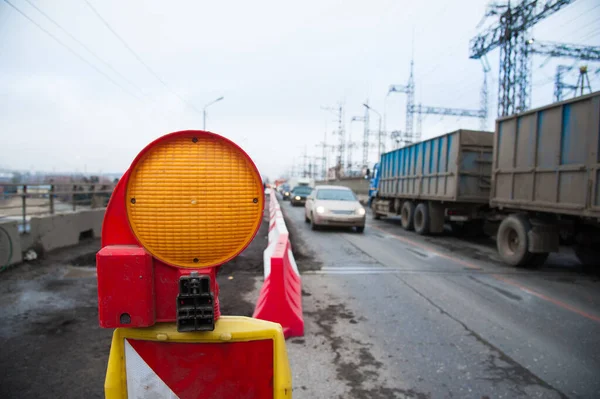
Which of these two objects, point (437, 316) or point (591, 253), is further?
point (591, 253)

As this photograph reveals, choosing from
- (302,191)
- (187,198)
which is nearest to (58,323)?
(187,198)

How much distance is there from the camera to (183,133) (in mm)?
1364

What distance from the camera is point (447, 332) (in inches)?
171

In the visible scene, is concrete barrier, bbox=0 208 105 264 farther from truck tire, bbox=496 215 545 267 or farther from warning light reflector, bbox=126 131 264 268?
truck tire, bbox=496 215 545 267

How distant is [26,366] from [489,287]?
6090 mm

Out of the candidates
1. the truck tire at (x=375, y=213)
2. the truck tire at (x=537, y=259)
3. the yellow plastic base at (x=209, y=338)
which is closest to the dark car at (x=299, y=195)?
the truck tire at (x=375, y=213)

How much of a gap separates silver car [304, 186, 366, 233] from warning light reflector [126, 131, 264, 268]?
11.8 metres

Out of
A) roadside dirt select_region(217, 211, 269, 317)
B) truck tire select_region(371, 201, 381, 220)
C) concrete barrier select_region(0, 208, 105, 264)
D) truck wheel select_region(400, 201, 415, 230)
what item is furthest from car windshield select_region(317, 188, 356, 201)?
concrete barrier select_region(0, 208, 105, 264)

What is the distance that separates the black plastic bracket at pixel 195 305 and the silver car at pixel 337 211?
11.9 meters

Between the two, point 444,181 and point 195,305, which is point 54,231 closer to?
point 195,305

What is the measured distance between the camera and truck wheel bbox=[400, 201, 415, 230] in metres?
14.5

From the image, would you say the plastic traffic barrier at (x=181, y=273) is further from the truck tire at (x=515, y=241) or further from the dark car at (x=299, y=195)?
the dark car at (x=299, y=195)

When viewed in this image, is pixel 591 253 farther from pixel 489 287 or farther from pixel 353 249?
pixel 353 249

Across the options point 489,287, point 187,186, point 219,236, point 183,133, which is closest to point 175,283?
point 219,236
